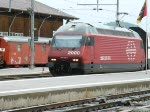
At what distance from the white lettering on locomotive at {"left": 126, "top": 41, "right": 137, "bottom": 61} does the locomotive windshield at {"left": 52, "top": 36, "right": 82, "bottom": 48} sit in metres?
5.91

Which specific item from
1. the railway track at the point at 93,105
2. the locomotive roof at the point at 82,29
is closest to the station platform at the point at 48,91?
the railway track at the point at 93,105

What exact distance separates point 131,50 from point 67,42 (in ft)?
22.4

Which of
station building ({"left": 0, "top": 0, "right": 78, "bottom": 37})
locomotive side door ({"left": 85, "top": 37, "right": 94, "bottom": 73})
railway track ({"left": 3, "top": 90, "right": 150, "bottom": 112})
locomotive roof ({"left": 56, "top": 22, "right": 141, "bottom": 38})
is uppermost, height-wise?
station building ({"left": 0, "top": 0, "right": 78, "bottom": 37})

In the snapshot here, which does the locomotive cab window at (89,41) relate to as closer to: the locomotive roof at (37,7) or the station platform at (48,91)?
the station platform at (48,91)

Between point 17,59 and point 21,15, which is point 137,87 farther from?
point 21,15

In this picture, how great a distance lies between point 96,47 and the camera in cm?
2467

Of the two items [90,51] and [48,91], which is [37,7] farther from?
[48,91]

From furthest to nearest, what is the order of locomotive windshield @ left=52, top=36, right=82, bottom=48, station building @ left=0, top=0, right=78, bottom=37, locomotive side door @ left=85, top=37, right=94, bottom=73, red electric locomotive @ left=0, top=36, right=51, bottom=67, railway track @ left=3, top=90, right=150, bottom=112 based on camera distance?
1. station building @ left=0, top=0, right=78, bottom=37
2. red electric locomotive @ left=0, top=36, right=51, bottom=67
3. locomotive side door @ left=85, top=37, right=94, bottom=73
4. locomotive windshield @ left=52, top=36, right=82, bottom=48
5. railway track @ left=3, top=90, right=150, bottom=112

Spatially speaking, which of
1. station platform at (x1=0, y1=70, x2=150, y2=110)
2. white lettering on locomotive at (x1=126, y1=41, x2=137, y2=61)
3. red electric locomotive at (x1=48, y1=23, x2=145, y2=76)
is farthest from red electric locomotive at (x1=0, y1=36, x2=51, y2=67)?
station platform at (x1=0, y1=70, x2=150, y2=110)

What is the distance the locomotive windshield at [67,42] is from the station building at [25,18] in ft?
75.7

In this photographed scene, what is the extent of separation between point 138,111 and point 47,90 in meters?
3.50

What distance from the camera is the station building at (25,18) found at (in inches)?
1975

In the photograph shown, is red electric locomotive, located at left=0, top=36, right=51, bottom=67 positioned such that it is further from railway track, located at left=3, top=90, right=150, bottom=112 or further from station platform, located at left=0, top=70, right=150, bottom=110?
railway track, located at left=3, top=90, right=150, bottom=112

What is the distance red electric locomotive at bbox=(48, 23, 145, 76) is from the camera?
23536mm
